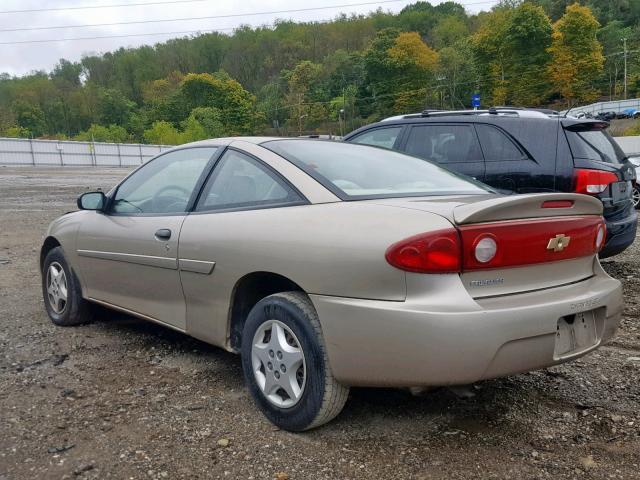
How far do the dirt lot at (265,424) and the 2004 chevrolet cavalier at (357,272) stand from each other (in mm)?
271

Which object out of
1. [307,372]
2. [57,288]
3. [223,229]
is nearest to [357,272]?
[307,372]

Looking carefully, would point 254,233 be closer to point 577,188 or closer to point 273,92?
point 577,188

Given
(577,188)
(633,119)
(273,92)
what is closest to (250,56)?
(273,92)

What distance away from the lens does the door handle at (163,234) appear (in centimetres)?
346

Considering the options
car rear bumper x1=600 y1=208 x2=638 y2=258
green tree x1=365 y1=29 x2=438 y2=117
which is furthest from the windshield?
green tree x1=365 y1=29 x2=438 y2=117

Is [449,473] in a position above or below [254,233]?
below

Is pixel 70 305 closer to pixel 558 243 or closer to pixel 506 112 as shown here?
pixel 558 243

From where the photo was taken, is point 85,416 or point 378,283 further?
point 85,416

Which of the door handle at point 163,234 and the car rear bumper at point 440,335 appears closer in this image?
the car rear bumper at point 440,335

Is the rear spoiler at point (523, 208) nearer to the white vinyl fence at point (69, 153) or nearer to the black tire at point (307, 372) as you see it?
the black tire at point (307, 372)

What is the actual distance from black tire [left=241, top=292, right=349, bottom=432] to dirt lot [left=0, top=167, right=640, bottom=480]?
0.10 m

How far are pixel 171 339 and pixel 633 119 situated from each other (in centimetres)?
5927

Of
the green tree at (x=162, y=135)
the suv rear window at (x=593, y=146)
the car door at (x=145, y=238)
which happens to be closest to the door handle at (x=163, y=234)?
the car door at (x=145, y=238)

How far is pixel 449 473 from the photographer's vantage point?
242 cm
